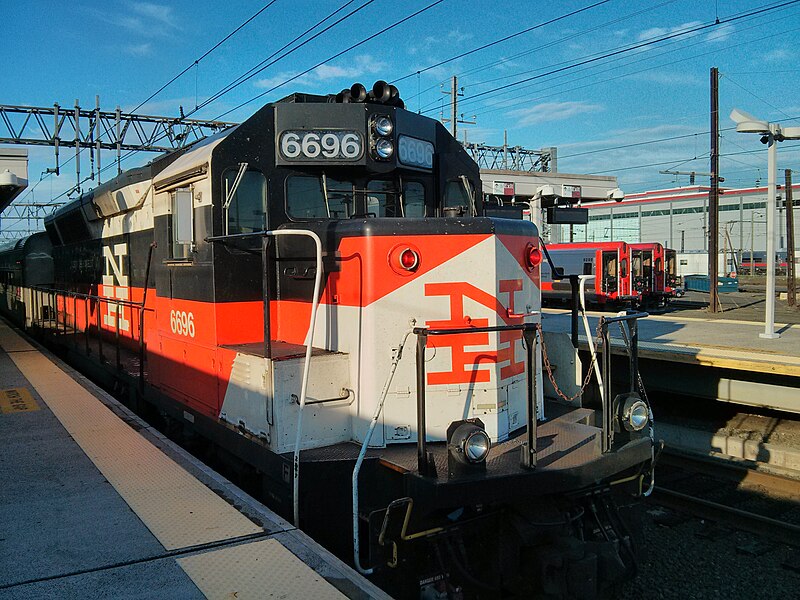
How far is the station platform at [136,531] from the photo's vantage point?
3.10m

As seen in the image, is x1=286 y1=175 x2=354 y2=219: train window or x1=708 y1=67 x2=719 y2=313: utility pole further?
x1=708 y1=67 x2=719 y2=313: utility pole

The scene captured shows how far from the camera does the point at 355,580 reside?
10.4 ft

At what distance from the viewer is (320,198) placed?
4809mm

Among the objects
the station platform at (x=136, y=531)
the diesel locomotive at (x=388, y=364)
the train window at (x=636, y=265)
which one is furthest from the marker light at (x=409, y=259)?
the train window at (x=636, y=265)

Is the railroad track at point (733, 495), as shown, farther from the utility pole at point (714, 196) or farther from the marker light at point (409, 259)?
the utility pole at point (714, 196)

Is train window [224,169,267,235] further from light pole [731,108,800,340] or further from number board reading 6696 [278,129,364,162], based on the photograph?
light pole [731,108,800,340]

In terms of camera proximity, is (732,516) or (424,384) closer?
(424,384)

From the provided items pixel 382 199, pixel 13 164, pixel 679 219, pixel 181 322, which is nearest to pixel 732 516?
pixel 382 199

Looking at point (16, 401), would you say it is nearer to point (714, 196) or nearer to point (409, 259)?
point (409, 259)

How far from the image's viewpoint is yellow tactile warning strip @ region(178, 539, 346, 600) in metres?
3.02

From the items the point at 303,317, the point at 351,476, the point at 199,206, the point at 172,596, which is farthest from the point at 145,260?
the point at 172,596

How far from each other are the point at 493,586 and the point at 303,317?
2182 mm

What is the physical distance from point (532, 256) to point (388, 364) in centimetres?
137

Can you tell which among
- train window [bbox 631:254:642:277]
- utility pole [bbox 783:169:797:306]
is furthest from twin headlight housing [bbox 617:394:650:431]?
utility pole [bbox 783:169:797:306]
